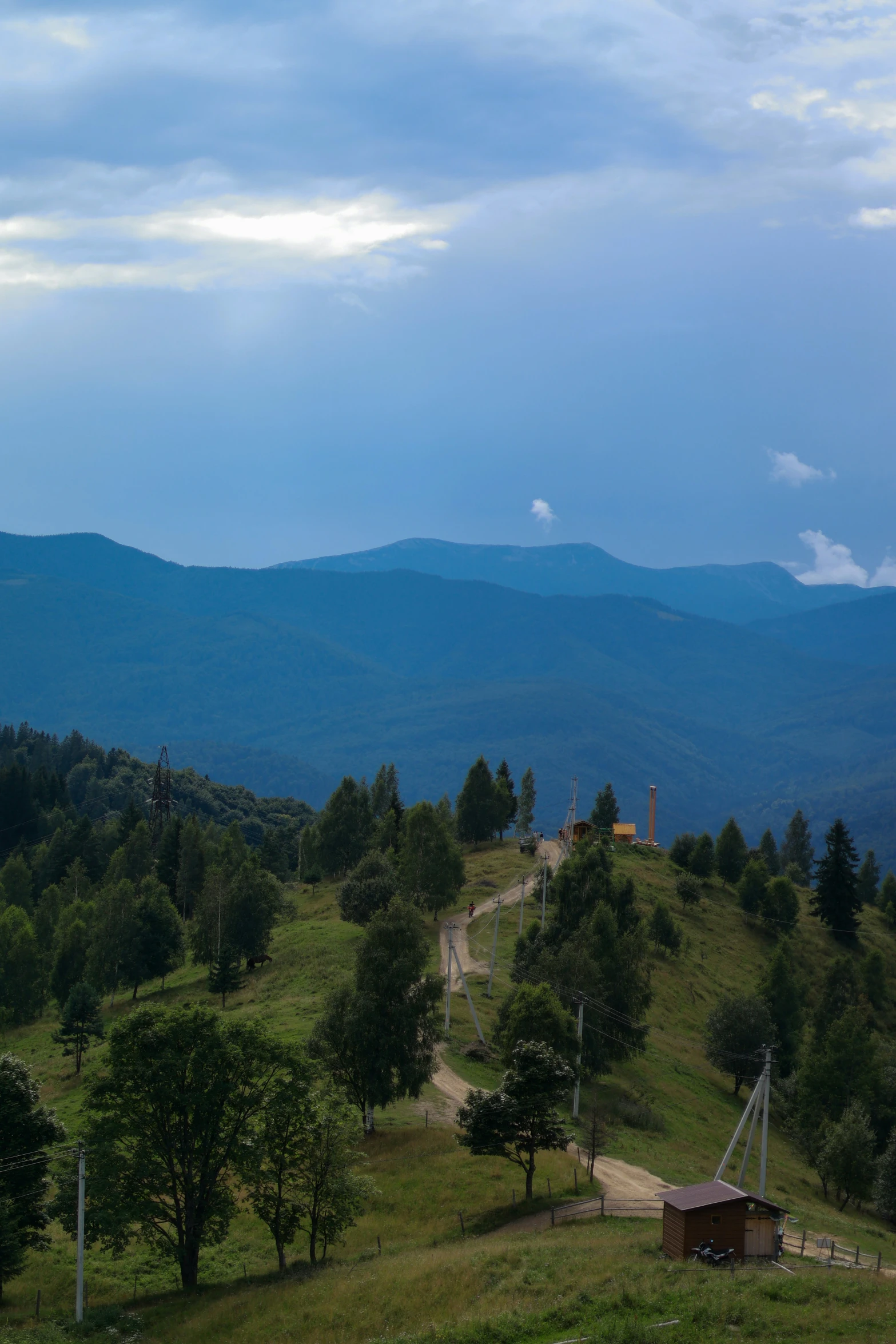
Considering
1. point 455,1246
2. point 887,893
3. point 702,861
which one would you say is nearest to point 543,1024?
point 455,1246

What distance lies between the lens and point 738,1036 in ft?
281

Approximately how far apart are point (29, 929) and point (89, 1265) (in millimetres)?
57809

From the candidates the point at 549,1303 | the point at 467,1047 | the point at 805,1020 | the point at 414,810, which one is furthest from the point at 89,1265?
the point at 805,1020

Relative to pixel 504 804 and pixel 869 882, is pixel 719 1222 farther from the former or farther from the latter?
pixel 869 882

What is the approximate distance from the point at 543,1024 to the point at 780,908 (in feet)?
226

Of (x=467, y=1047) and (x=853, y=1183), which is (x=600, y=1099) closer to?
(x=467, y=1047)

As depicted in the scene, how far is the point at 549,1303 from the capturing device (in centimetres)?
3225

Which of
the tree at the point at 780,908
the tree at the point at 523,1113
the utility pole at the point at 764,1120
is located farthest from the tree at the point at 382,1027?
the tree at the point at 780,908

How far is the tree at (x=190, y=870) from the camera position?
11712cm

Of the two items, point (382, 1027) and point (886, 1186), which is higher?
point (382, 1027)

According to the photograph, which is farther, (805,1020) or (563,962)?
(805,1020)

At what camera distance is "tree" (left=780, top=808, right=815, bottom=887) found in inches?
6850

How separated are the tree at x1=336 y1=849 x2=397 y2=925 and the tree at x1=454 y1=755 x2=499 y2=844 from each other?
4560cm

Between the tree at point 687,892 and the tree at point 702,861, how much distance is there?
722 centimetres
